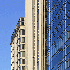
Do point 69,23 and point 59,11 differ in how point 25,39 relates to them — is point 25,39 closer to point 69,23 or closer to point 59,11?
point 59,11

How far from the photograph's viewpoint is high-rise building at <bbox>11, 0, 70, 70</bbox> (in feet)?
103

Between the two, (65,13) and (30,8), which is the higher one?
(30,8)

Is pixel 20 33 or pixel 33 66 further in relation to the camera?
pixel 20 33

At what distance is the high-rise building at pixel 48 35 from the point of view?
31.2m

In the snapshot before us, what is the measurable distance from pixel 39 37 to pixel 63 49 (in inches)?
373

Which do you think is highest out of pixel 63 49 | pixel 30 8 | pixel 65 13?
pixel 30 8

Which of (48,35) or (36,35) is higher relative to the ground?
(36,35)

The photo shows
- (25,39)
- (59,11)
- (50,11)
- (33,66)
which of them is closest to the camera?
(59,11)

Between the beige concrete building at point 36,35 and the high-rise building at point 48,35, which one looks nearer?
the high-rise building at point 48,35

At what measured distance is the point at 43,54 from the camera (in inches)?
1532

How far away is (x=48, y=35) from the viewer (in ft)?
125

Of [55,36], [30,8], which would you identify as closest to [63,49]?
[55,36]

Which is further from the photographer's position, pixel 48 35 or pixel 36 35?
pixel 36 35

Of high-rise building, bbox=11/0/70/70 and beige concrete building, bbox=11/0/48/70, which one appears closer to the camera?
high-rise building, bbox=11/0/70/70
